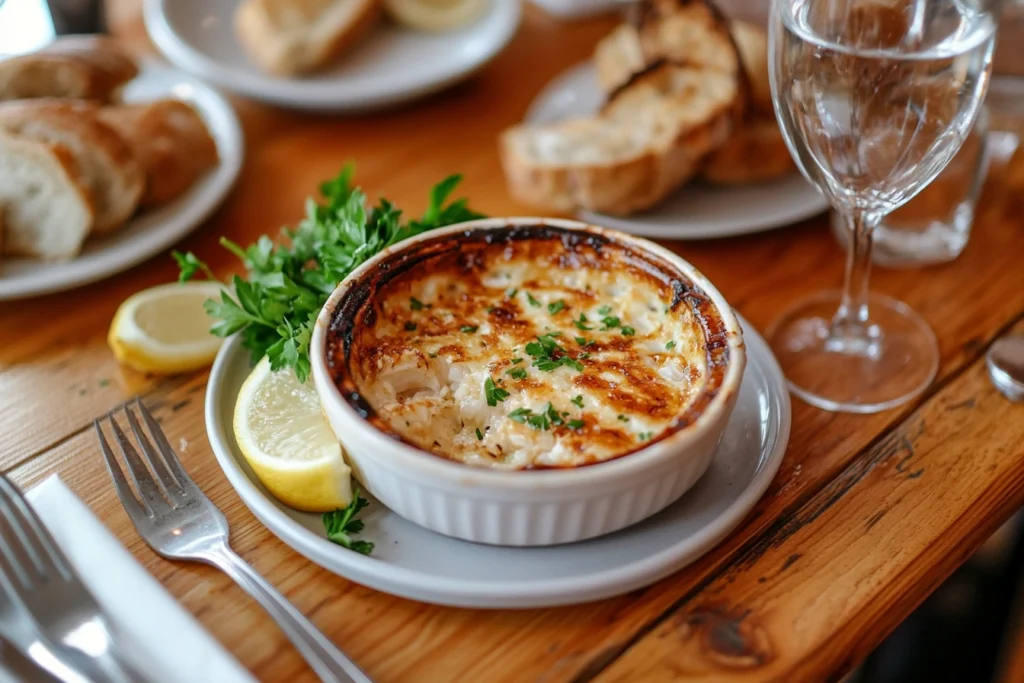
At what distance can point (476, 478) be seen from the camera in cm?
106

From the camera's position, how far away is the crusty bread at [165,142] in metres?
1.85

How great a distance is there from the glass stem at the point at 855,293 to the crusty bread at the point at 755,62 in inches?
20.1

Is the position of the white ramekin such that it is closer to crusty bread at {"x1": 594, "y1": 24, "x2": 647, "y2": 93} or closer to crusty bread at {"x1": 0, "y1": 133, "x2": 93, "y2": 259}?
crusty bread at {"x1": 0, "y1": 133, "x2": 93, "y2": 259}

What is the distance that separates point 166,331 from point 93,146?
1.41 ft

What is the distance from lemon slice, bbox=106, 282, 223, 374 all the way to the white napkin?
0.33 meters

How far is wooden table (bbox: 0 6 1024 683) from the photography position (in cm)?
111

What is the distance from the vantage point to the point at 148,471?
4.28 feet

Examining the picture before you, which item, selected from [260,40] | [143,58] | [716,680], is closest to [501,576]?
[716,680]

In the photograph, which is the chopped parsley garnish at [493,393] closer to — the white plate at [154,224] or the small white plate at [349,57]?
the white plate at [154,224]

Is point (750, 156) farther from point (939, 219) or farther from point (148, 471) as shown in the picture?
point (148, 471)

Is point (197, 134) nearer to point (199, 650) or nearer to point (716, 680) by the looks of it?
point (199, 650)

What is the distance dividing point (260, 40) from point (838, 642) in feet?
6.03

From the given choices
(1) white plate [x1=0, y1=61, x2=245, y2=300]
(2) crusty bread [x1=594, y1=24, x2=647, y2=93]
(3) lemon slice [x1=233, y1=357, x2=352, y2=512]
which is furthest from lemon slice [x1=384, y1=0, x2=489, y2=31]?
(3) lemon slice [x1=233, y1=357, x2=352, y2=512]

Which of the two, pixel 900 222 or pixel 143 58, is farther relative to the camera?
pixel 143 58
